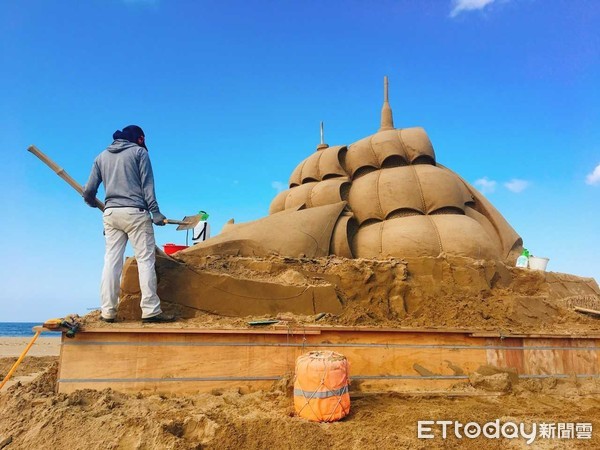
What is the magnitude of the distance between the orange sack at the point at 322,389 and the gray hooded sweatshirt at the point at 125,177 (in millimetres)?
2015

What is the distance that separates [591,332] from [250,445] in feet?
14.0

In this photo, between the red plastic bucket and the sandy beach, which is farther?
the sandy beach

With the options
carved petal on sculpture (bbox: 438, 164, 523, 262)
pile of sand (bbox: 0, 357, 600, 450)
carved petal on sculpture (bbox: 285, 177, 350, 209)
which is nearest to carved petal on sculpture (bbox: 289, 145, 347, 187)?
carved petal on sculpture (bbox: 285, 177, 350, 209)

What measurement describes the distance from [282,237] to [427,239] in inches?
88.0

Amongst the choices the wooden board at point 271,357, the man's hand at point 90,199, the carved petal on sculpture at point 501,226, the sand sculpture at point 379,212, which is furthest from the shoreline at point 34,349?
the carved petal on sculpture at point 501,226

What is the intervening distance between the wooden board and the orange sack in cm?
69

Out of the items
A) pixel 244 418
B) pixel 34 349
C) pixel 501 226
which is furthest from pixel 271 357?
pixel 34 349

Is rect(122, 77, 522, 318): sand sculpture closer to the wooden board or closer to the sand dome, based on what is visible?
the sand dome

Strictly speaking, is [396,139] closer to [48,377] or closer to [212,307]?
[212,307]

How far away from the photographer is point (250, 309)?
4.51 meters

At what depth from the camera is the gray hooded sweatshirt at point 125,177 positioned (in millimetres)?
3768

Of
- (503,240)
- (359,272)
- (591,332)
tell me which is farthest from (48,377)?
(503,240)

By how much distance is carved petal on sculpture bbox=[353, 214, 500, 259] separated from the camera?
249 inches

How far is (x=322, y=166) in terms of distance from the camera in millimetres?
8266
